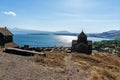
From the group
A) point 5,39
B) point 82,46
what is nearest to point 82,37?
point 82,46

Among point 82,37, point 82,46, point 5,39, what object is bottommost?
point 82,46

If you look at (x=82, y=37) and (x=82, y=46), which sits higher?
(x=82, y=37)

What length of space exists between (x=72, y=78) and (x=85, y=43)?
6149 cm

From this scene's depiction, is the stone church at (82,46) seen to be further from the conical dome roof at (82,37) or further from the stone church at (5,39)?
the stone church at (5,39)

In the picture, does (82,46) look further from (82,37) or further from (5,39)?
(5,39)

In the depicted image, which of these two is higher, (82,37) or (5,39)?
(82,37)

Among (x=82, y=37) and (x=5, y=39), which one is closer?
(x=5, y=39)

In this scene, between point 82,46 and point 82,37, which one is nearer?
point 82,46

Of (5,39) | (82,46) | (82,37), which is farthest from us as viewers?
(82,37)

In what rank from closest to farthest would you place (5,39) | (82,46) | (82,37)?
(5,39)
(82,46)
(82,37)

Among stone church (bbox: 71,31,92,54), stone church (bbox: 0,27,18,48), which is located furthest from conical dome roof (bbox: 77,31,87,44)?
stone church (bbox: 0,27,18,48)

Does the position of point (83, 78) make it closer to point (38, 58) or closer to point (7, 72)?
point (7, 72)

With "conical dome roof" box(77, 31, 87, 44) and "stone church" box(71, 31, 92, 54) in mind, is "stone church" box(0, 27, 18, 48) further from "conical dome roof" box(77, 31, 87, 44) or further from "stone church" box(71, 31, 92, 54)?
"conical dome roof" box(77, 31, 87, 44)

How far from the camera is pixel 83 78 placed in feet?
54.3
